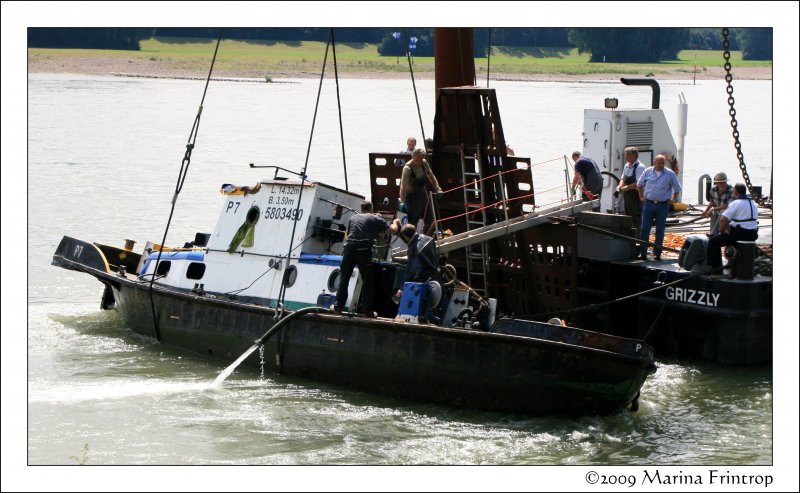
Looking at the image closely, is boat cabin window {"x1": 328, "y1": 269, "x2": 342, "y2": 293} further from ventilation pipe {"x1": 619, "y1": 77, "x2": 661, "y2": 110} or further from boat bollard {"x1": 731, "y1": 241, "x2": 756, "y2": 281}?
ventilation pipe {"x1": 619, "y1": 77, "x2": 661, "y2": 110}

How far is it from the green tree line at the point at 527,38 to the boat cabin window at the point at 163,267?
3930 cm

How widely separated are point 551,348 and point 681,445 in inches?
79.0

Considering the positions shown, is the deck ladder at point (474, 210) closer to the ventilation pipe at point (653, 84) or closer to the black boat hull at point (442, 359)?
the black boat hull at point (442, 359)

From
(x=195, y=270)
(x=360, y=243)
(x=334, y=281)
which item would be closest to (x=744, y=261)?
(x=360, y=243)

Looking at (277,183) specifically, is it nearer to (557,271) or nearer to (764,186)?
(557,271)

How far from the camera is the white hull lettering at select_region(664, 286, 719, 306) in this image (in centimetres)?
2011

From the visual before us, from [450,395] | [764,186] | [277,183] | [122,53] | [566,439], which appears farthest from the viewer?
[122,53]

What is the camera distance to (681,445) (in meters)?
16.5

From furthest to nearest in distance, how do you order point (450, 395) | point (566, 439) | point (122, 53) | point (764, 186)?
point (122, 53) < point (764, 186) < point (450, 395) < point (566, 439)

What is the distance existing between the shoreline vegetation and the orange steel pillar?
4629 centimetres

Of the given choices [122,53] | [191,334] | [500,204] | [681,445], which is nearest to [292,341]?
[191,334]

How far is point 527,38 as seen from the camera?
2643 inches

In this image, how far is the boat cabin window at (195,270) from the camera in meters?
21.4

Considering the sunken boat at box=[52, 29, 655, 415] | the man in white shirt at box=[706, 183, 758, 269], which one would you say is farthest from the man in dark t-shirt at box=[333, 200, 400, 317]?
the man in white shirt at box=[706, 183, 758, 269]
